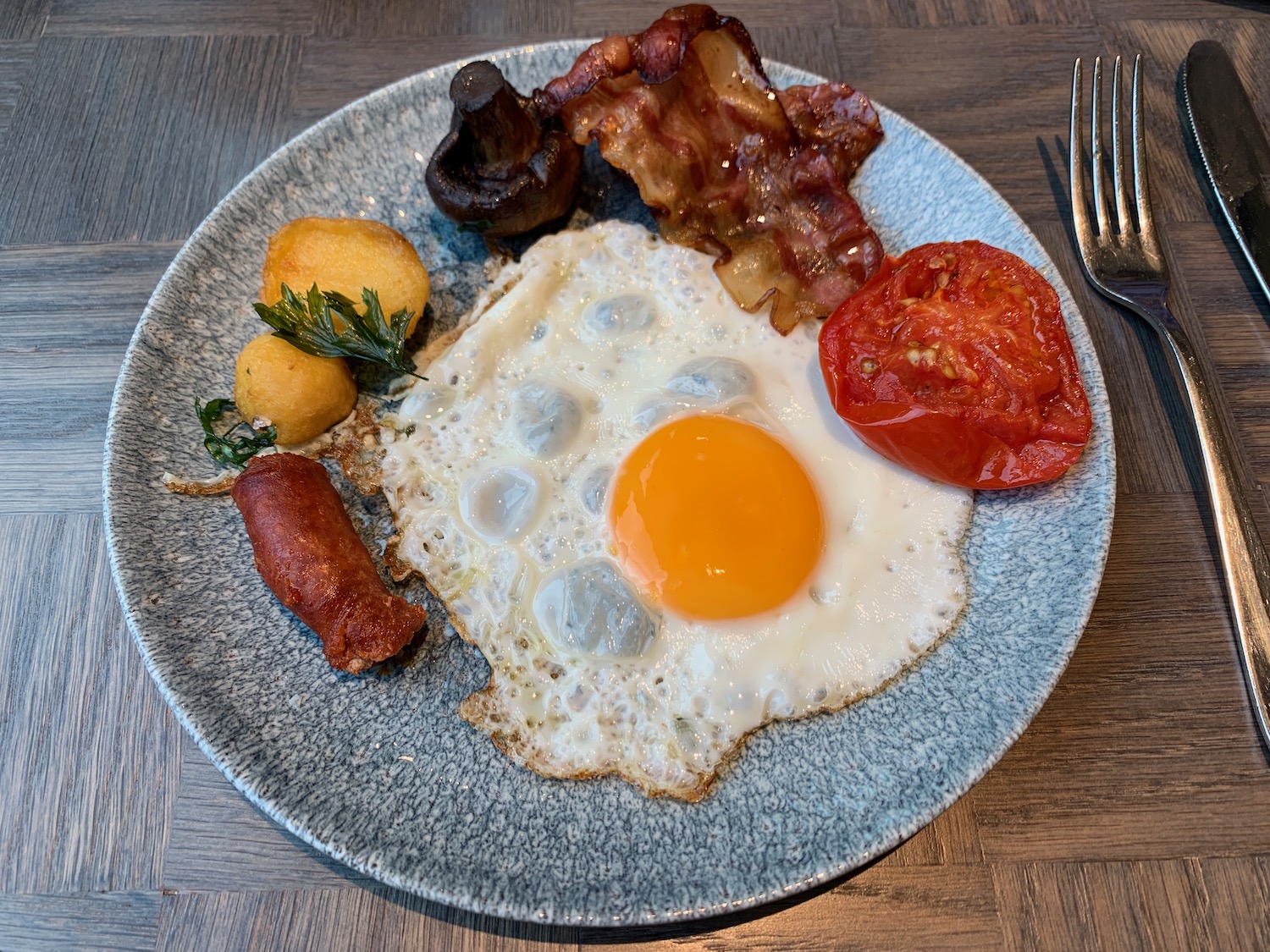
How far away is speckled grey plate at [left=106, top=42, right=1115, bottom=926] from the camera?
4.08ft

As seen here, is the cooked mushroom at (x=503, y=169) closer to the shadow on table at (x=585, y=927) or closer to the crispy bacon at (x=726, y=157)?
the crispy bacon at (x=726, y=157)

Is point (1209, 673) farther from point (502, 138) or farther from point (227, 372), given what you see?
point (227, 372)

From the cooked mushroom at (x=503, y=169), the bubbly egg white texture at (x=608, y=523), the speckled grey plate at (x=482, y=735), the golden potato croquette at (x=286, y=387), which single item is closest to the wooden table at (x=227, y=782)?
the speckled grey plate at (x=482, y=735)

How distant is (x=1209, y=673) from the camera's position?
62.0 inches

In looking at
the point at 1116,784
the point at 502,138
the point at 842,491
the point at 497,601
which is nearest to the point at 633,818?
the point at 497,601

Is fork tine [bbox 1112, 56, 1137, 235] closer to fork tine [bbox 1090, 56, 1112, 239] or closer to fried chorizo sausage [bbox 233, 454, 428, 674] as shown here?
fork tine [bbox 1090, 56, 1112, 239]

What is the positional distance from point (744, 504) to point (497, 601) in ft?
1.81

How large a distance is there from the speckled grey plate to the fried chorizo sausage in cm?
11

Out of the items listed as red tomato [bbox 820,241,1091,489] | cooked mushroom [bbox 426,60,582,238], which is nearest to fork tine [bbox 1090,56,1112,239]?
red tomato [bbox 820,241,1091,489]

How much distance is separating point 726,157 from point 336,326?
40.6 inches

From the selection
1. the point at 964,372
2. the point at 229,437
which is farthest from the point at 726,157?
the point at 229,437

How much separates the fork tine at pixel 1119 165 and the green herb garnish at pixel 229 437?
225 cm

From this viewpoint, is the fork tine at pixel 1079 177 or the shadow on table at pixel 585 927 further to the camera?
the fork tine at pixel 1079 177

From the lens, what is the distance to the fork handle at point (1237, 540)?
1.52 m
